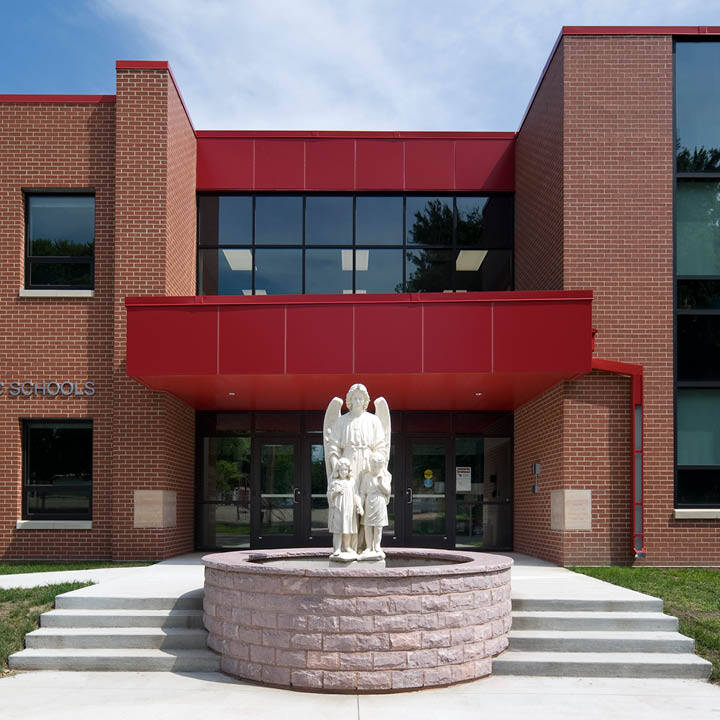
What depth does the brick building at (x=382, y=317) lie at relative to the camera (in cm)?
1344

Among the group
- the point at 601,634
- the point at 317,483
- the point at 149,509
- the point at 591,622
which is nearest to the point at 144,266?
the point at 149,509

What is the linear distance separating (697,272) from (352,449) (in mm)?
8781

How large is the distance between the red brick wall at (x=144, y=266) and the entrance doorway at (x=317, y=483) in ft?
4.52

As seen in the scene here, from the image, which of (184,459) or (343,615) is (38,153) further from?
(343,615)

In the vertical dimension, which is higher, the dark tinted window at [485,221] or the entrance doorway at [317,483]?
the dark tinted window at [485,221]

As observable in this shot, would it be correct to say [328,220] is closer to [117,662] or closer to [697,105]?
[697,105]

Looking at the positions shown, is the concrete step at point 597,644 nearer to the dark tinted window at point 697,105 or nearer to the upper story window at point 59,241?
the dark tinted window at point 697,105

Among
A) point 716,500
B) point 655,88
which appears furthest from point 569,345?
point 655,88

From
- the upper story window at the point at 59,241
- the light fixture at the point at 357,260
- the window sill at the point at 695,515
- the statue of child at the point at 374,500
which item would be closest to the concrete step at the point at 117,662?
the statue of child at the point at 374,500

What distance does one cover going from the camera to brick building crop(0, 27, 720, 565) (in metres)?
13.4

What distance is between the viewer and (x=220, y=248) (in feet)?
58.5

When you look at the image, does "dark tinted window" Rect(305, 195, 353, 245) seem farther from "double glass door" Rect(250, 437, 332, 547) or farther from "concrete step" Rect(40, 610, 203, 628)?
"concrete step" Rect(40, 610, 203, 628)

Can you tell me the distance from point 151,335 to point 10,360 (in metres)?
→ 4.10

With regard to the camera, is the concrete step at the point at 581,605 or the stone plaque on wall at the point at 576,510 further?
the stone plaque on wall at the point at 576,510
